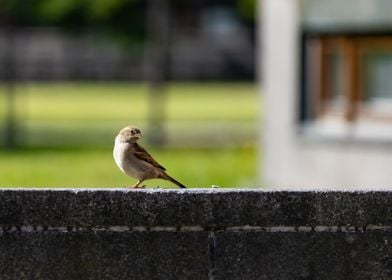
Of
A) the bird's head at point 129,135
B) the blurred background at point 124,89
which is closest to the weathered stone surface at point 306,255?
the bird's head at point 129,135

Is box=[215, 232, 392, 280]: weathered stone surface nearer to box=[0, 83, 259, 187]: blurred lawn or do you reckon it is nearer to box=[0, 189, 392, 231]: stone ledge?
box=[0, 189, 392, 231]: stone ledge

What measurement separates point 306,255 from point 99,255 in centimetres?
101

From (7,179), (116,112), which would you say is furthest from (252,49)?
(7,179)

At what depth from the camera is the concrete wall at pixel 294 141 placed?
17.6 metres

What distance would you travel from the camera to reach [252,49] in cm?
7538

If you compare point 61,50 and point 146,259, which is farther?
point 61,50

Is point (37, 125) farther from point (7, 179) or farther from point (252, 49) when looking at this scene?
point (252, 49)

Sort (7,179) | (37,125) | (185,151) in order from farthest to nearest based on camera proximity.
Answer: (37,125) → (185,151) → (7,179)

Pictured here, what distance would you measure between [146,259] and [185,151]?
21456mm

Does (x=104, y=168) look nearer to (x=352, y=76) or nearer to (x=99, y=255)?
(x=352, y=76)

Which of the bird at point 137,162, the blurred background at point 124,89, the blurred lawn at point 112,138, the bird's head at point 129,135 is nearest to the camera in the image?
the bird at point 137,162

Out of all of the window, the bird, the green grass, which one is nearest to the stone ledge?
the bird

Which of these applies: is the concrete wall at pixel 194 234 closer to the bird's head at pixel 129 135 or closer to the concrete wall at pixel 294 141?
the bird's head at pixel 129 135

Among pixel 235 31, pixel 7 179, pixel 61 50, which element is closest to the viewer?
pixel 7 179
